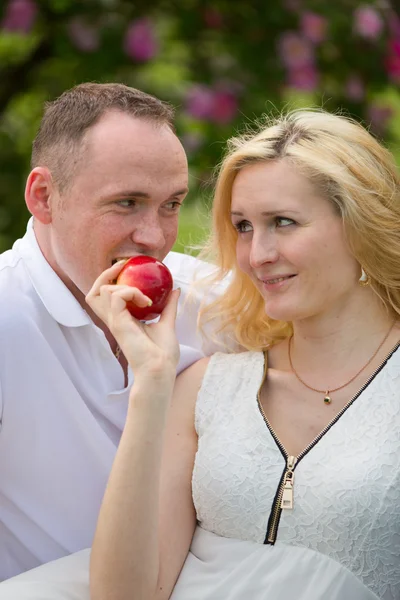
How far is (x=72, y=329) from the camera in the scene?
3607mm

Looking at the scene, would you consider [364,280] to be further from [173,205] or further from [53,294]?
[53,294]

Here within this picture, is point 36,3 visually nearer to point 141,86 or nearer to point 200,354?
point 141,86

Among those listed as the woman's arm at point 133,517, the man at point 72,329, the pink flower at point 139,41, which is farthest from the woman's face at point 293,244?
the pink flower at point 139,41

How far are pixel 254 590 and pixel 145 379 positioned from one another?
650 mm

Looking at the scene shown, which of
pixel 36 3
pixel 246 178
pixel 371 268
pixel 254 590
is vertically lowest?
pixel 254 590

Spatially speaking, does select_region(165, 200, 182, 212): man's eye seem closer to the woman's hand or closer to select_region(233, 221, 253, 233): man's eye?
select_region(233, 221, 253, 233): man's eye

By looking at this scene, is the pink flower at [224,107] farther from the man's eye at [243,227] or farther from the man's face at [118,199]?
the man's eye at [243,227]

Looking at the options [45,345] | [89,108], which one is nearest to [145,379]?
[45,345]

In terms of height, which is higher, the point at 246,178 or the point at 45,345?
the point at 246,178

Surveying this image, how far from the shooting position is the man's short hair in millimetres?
3615

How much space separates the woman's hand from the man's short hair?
57 cm

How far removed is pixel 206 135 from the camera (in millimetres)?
5438

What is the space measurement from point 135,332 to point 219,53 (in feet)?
8.91

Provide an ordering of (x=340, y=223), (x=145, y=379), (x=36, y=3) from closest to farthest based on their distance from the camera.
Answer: (x=145, y=379)
(x=340, y=223)
(x=36, y=3)
